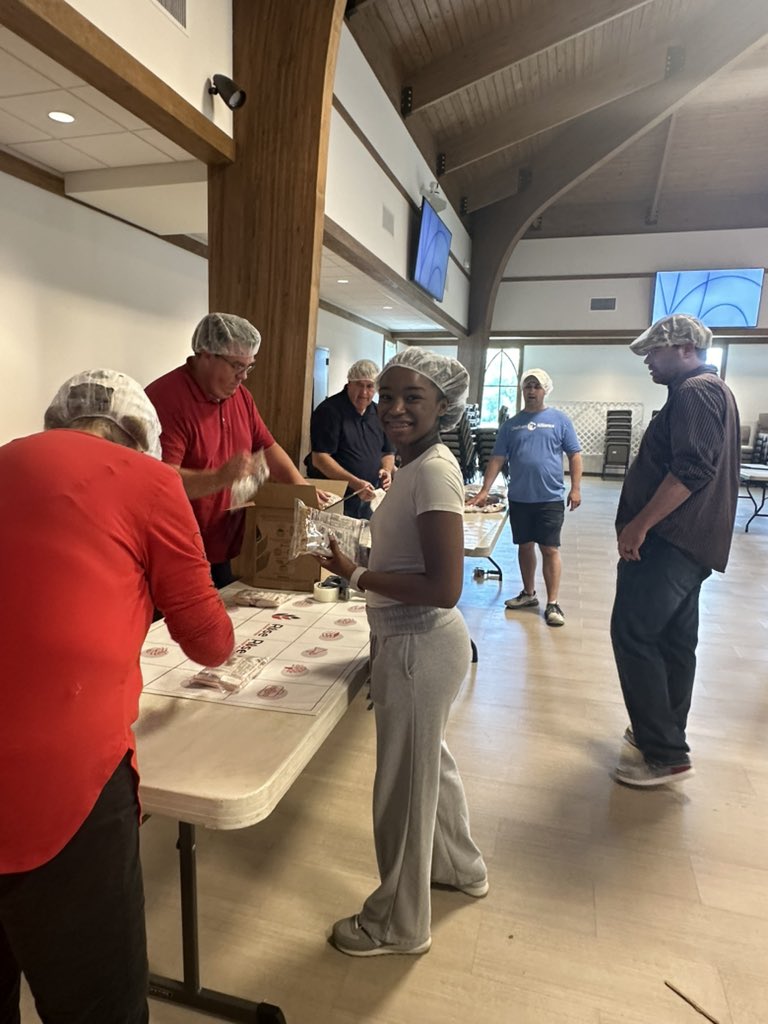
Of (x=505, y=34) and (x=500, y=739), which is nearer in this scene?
(x=500, y=739)

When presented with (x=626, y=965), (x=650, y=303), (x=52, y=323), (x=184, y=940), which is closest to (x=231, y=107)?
(x=52, y=323)

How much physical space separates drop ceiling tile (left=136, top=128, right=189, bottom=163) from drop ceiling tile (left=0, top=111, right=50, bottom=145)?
0.57 meters

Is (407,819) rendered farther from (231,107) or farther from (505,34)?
(505,34)

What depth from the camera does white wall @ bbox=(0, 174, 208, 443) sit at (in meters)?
3.62

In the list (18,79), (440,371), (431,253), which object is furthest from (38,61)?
(431,253)

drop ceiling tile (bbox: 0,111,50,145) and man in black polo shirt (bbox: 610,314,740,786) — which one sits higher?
drop ceiling tile (bbox: 0,111,50,145)

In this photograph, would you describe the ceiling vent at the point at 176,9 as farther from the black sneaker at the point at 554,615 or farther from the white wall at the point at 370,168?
the black sneaker at the point at 554,615

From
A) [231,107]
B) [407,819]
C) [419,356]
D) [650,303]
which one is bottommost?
[407,819]

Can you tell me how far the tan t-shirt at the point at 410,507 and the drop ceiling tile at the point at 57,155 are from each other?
10.6 feet

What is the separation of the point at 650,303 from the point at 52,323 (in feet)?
30.7

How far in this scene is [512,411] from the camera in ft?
44.5

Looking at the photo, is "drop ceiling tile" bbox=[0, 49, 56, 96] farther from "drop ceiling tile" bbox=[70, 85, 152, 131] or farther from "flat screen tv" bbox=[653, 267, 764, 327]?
"flat screen tv" bbox=[653, 267, 764, 327]

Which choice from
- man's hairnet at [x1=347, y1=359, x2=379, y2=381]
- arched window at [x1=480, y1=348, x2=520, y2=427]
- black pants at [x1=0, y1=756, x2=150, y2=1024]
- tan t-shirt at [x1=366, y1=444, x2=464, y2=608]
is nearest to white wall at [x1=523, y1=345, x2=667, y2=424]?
arched window at [x1=480, y1=348, x2=520, y2=427]

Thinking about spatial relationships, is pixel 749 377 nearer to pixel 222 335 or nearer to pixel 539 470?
pixel 539 470
